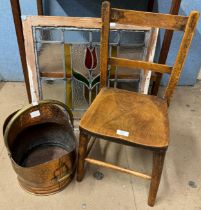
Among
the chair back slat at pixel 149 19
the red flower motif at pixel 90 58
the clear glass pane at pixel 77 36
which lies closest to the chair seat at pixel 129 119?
the red flower motif at pixel 90 58

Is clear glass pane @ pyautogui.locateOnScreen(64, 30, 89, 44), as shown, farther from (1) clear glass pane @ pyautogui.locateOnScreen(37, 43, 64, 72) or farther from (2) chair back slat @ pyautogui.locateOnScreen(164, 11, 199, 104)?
(2) chair back slat @ pyautogui.locateOnScreen(164, 11, 199, 104)

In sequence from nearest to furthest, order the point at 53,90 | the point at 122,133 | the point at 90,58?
the point at 122,133, the point at 90,58, the point at 53,90

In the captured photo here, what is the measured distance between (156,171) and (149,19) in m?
0.71

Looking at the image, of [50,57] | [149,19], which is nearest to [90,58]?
[50,57]

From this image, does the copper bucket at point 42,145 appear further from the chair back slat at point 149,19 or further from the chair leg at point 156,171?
the chair back slat at point 149,19

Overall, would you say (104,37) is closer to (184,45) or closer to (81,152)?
(184,45)

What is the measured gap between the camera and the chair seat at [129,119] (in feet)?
3.41

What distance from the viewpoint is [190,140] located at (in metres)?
1.65

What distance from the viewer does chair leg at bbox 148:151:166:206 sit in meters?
1.04

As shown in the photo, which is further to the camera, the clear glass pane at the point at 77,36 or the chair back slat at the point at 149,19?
the clear glass pane at the point at 77,36

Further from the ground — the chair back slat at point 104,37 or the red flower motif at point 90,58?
the chair back slat at point 104,37

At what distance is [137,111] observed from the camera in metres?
1.18

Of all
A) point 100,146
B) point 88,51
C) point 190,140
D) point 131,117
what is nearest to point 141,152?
point 100,146

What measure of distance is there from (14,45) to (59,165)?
48.0 inches
